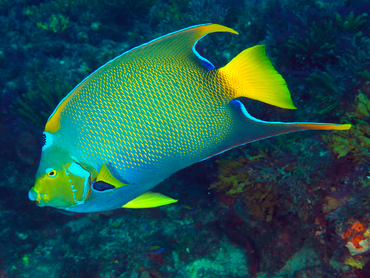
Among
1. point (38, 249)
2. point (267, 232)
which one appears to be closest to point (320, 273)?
point (267, 232)

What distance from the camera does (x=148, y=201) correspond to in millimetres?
1545

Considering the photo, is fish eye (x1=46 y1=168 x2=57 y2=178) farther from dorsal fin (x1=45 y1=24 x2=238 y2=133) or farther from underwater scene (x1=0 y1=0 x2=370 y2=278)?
dorsal fin (x1=45 y1=24 x2=238 y2=133)

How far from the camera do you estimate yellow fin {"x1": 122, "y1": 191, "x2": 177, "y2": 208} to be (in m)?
1.48

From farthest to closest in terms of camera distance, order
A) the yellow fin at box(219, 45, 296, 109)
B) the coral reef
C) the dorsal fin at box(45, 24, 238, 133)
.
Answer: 1. the coral reef
2. the dorsal fin at box(45, 24, 238, 133)
3. the yellow fin at box(219, 45, 296, 109)

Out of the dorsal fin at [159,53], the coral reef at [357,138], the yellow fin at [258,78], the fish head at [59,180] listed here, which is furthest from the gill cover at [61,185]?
the coral reef at [357,138]

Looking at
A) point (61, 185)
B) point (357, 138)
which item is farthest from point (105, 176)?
point (357, 138)

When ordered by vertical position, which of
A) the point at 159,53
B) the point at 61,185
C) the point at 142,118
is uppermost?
the point at 159,53

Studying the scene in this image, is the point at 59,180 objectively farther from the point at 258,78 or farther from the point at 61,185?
the point at 258,78

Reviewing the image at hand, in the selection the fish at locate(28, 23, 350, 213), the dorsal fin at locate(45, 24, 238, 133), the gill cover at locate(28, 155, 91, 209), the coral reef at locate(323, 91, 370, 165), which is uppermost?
the dorsal fin at locate(45, 24, 238, 133)

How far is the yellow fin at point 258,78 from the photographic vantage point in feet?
4.16

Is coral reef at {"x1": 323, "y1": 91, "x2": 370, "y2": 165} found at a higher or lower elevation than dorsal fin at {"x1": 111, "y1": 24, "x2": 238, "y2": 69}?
lower

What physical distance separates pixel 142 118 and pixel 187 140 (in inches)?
12.3

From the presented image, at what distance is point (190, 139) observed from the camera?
1384 mm

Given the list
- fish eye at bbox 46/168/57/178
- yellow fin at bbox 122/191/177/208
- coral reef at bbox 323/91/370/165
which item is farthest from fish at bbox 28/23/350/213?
coral reef at bbox 323/91/370/165
